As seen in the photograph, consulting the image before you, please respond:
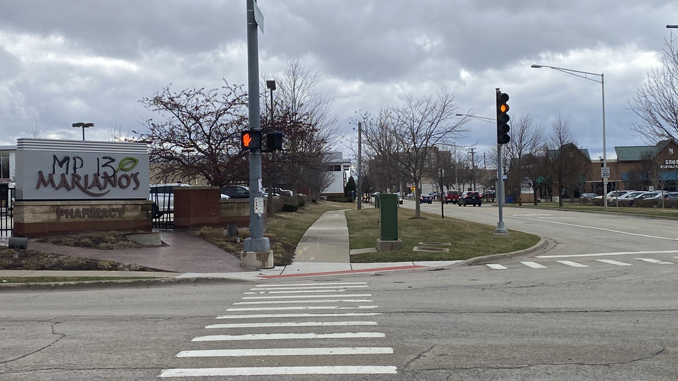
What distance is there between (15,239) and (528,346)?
12.3 m

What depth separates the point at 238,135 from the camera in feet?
69.9

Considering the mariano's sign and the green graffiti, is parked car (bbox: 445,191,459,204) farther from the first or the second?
the green graffiti

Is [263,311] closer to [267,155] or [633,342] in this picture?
[633,342]

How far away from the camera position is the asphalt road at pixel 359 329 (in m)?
5.51

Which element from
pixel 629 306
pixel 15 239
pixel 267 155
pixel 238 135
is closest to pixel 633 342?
pixel 629 306

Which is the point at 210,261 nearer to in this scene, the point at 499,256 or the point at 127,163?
the point at 127,163

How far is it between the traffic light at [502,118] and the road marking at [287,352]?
14.9 metres

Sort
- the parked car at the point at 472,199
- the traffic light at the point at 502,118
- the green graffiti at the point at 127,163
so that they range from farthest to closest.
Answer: the parked car at the point at 472,199 < the traffic light at the point at 502,118 < the green graffiti at the point at 127,163

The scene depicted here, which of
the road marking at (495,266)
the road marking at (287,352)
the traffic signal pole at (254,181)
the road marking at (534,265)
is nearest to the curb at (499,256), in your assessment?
the road marking at (495,266)

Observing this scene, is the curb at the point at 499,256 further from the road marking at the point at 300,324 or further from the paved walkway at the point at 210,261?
the road marking at the point at 300,324

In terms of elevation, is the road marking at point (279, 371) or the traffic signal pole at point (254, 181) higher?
the traffic signal pole at point (254, 181)

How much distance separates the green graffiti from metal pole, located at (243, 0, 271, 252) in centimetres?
576

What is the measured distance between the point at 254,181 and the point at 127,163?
19.6ft

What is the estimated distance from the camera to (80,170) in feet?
57.0
